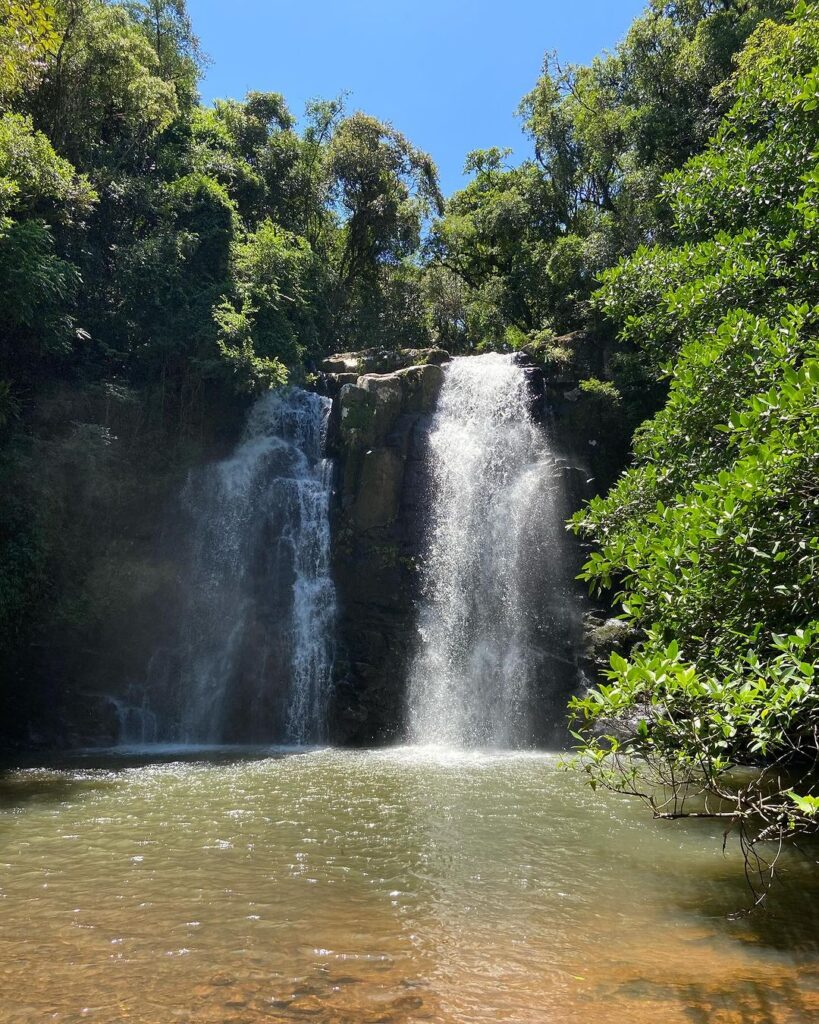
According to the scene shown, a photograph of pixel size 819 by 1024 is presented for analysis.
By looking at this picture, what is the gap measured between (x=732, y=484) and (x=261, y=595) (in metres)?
14.4

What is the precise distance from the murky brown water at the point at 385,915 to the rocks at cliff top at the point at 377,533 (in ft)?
22.5

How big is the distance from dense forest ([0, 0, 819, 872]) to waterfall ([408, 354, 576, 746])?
2.04 meters

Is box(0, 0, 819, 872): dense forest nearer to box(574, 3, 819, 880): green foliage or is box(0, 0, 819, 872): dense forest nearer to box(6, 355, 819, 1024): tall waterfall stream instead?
box(574, 3, 819, 880): green foliage

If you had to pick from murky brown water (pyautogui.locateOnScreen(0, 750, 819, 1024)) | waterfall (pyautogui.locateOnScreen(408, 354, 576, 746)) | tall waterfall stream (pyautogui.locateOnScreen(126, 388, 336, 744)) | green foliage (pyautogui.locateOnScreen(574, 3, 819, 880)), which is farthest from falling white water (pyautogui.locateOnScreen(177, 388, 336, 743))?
green foliage (pyautogui.locateOnScreen(574, 3, 819, 880))

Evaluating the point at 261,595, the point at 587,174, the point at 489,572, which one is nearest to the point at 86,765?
the point at 261,595

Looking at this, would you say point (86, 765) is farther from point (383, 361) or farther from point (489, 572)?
point (383, 361)

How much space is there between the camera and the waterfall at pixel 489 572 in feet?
54.2

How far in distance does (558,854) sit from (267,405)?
636 inches

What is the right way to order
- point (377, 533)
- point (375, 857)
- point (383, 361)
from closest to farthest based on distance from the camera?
point (375, 857), point (377, 533), point (383, 361)

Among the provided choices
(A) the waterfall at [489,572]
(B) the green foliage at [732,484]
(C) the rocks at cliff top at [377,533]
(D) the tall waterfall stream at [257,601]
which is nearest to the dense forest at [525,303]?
(B) the green foliage at [732,484]

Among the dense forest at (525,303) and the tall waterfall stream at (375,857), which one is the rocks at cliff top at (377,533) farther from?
the dense forest at (525,303)

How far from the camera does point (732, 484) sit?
546cm

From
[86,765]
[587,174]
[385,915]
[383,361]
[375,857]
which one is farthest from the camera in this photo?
[587,174]

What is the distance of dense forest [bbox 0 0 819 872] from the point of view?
5.43 meters
